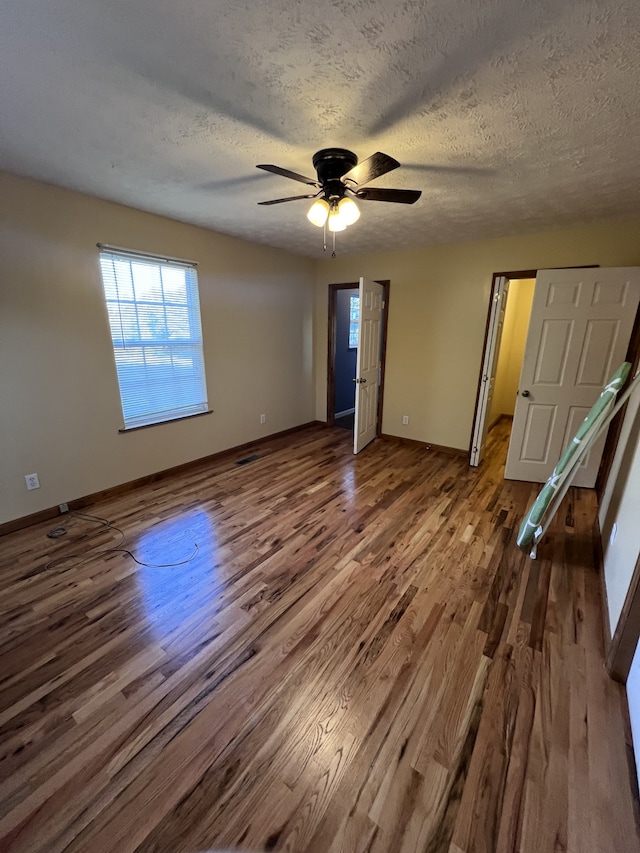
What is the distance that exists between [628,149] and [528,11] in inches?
49.8

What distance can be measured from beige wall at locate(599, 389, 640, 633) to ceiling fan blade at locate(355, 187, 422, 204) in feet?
6.48

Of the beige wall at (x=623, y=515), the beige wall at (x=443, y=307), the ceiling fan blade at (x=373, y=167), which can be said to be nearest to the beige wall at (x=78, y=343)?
the beige wall at (x=443, y=307)

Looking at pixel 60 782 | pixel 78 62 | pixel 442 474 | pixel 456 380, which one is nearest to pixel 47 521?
pixel 60 782

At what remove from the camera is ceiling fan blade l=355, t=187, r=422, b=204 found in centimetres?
176

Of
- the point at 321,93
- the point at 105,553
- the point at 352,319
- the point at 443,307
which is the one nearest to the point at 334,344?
the point at 352,319

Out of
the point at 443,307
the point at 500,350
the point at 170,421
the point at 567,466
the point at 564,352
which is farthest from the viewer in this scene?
the point at 500,350

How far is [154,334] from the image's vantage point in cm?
320

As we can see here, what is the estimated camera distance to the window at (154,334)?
2930 millimetres

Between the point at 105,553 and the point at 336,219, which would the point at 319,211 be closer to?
the point at 336,219

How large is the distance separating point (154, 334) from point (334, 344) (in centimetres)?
265

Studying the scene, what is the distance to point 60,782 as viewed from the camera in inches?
46.4

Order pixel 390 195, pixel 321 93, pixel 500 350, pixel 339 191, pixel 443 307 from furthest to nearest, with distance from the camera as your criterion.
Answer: pixel 500 350 → pixel 443 307 → pixel 339 191 → pixel 390 195 → pixel 321 93

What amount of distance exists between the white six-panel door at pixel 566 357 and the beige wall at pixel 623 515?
518mm

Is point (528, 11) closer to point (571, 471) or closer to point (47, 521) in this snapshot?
point (571, 471)
